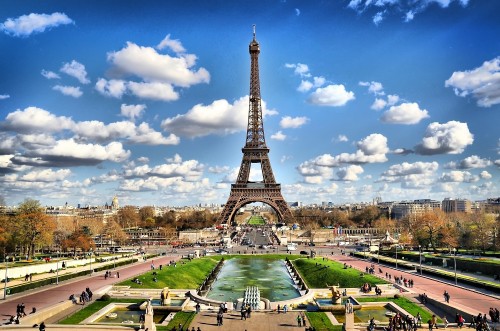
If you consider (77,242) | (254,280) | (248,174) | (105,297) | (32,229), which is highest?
(248,174)

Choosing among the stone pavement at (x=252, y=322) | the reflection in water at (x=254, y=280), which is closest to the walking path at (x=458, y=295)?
the reflection in water at (x=254, y=280)

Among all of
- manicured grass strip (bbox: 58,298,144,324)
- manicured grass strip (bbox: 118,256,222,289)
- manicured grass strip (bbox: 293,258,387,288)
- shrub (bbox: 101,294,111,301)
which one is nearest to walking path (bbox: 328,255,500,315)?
manicured grass strip (bbox: 293,258,387,288)

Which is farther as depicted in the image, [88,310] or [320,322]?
[88,310]

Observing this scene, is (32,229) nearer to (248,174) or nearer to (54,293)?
(54,293)

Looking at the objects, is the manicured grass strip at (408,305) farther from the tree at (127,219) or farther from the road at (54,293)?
the tree at (127,219)

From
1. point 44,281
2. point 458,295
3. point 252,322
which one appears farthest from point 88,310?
point 458,295

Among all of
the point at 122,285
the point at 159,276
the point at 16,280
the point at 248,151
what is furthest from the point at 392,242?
the point at 16,280

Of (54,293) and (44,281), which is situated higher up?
(44,281)

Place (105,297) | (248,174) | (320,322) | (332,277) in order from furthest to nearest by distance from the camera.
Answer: (248,174) → (332,277) → (105,297) → (320,322)

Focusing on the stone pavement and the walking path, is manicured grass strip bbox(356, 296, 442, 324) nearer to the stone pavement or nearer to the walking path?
the walking path
